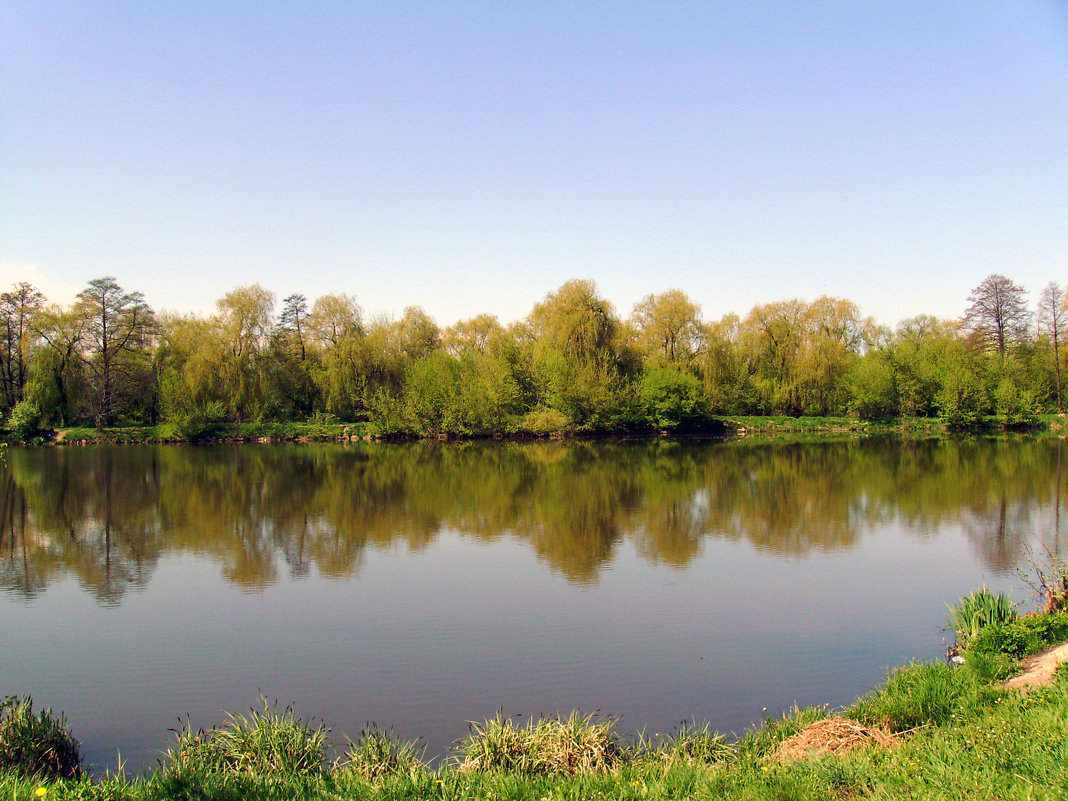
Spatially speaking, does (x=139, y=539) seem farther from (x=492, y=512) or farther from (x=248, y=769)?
(x=248, y=769)

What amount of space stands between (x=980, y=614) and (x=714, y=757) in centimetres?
410

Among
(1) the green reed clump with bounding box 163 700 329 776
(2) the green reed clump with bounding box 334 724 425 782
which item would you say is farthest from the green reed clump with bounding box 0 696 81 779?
(2) the green reed clump with bounding box 334 724 425 782

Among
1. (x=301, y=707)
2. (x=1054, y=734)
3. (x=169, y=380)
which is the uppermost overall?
(x=169, y=380)

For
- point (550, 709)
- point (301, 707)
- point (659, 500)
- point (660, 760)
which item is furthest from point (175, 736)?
point (659, 500)

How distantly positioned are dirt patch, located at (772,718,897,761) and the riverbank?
129 ft

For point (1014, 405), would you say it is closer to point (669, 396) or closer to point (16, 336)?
point (669, 396)

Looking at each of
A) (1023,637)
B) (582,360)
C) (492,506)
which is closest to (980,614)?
(1023,637)

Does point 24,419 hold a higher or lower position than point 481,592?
higher

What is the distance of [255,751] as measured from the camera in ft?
18.7

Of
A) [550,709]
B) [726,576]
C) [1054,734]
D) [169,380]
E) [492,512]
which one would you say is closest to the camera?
[1054,734]

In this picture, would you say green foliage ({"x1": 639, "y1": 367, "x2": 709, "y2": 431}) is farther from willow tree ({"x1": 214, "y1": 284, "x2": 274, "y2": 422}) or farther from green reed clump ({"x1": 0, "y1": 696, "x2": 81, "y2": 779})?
green reed clump ({"x1": 0, "y1": 696, "x2": 81, "y2": 779})

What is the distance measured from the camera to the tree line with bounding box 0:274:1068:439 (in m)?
44.1

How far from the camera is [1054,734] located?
4.30m

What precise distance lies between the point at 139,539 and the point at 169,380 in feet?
108
